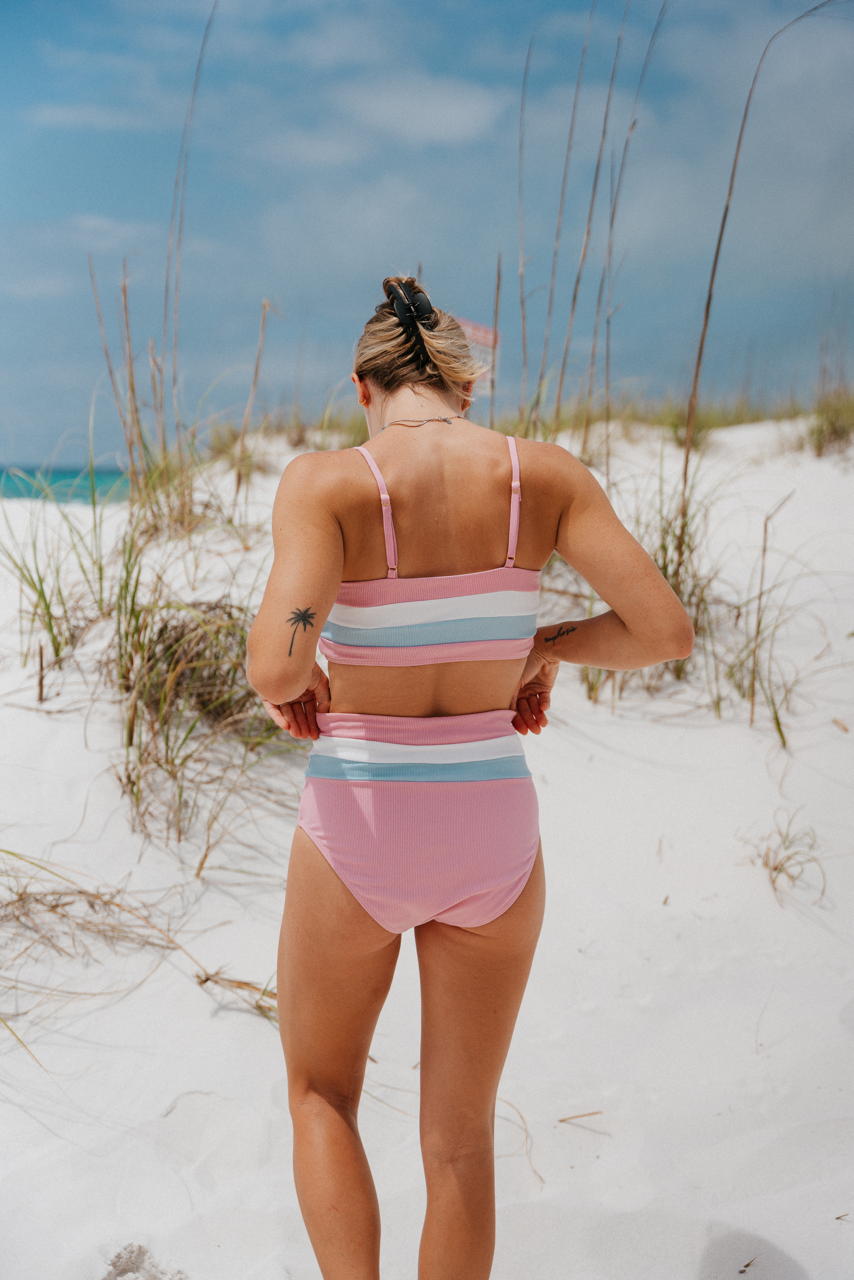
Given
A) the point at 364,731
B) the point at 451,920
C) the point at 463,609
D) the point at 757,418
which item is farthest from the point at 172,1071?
the point at 757,418

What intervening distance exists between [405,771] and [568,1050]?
130cm

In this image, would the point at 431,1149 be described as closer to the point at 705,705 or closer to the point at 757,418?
the point at 705,705

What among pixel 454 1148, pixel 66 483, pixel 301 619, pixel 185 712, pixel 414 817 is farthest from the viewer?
pixel 66 483

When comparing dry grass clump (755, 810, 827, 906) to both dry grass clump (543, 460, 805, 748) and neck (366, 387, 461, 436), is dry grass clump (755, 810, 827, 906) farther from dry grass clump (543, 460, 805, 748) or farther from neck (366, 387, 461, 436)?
neck (366, 387, 461, 436)

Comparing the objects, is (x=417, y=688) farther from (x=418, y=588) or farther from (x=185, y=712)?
(x=185, y=712)

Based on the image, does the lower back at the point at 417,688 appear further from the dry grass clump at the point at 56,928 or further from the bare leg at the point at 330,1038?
the dry grass clump at the point at 56,928

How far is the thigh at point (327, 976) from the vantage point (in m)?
1.17

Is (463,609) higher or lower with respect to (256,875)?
higher

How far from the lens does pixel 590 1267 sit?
5.15 feet

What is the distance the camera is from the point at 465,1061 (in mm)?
1235

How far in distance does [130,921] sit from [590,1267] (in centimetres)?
137

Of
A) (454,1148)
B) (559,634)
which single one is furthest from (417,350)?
(454,1148)

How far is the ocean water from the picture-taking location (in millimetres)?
3059

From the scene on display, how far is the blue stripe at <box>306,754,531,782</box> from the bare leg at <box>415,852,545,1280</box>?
20cm
